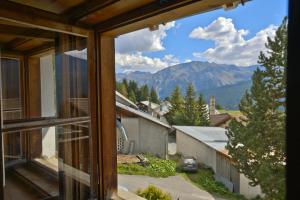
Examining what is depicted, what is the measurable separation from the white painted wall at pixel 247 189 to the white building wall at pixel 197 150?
1.06ft

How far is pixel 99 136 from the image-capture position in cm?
211

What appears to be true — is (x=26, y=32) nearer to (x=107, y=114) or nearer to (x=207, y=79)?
(x=107, y=114)

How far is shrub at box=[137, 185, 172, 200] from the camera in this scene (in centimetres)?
227

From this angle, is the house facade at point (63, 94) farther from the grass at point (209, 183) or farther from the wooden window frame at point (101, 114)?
the grass at point (209, 183)

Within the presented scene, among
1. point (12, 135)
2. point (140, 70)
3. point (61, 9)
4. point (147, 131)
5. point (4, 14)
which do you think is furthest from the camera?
point (147, 131)

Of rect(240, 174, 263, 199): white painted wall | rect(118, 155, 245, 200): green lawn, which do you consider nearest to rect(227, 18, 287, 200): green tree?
rect(240, 174, 263, 199): white painted wall

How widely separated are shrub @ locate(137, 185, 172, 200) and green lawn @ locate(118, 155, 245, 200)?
157 millimetres

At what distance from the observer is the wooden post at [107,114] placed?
2.11 meters

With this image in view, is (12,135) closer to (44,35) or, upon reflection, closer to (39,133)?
(39,133)

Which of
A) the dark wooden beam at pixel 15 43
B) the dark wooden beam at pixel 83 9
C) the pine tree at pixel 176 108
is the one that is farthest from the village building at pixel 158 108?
the dark wooden beam at pixel 15 43

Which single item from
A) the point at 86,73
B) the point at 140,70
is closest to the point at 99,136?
the point at 86,73

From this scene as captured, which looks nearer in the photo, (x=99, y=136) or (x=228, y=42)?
(x=228, y=42)

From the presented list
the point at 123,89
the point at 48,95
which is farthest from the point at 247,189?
the point at 123,89

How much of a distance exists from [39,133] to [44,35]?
768 mm
